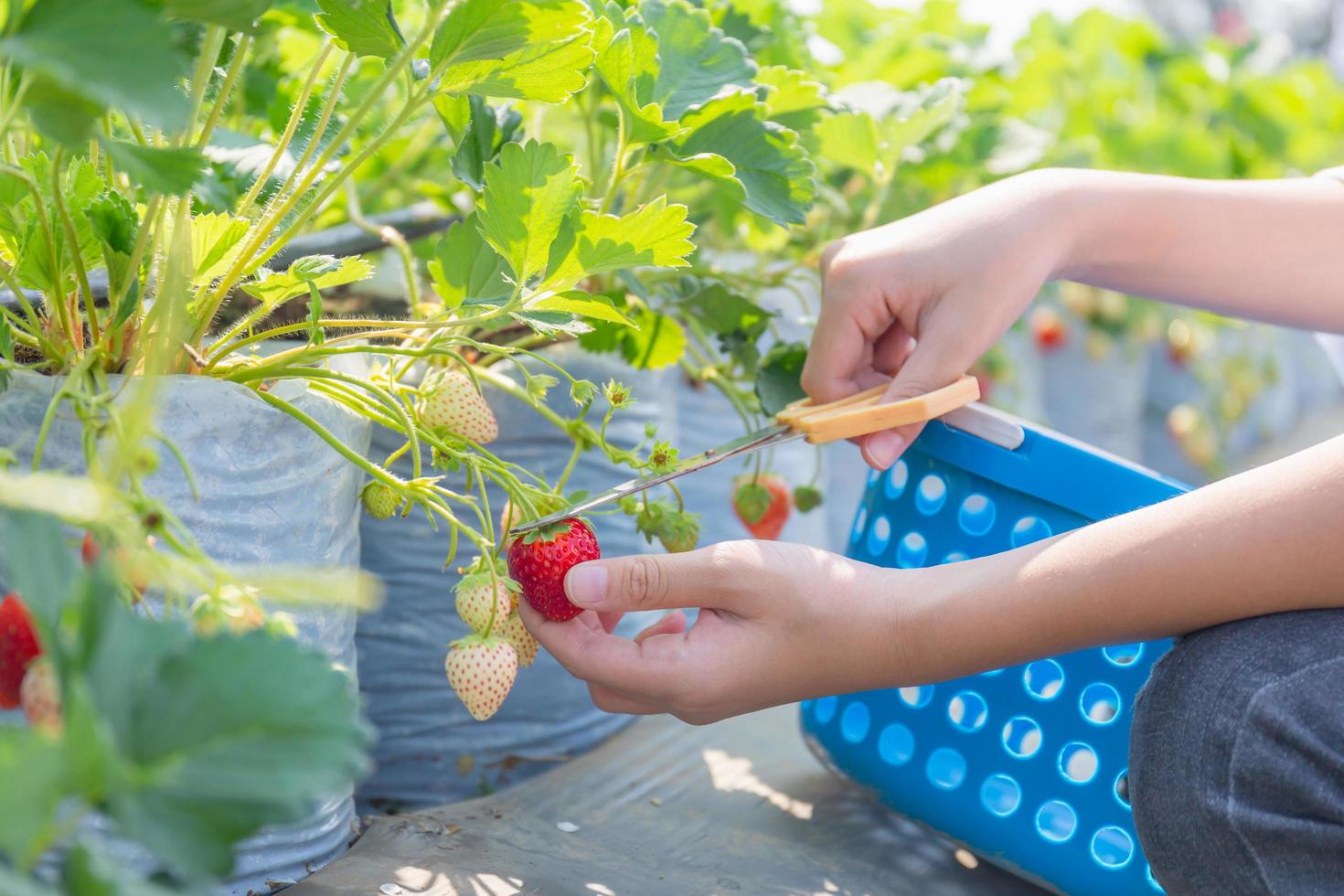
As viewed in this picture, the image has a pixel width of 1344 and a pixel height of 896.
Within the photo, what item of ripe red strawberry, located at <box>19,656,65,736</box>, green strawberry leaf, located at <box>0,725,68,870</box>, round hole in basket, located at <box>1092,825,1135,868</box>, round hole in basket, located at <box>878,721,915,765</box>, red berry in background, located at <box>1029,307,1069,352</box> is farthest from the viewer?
red berry in background, located at <box>1029,307,1069,352</box>

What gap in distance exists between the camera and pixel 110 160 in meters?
0.59

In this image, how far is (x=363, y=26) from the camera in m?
0.55

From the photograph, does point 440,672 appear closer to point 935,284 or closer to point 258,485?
point 258,485

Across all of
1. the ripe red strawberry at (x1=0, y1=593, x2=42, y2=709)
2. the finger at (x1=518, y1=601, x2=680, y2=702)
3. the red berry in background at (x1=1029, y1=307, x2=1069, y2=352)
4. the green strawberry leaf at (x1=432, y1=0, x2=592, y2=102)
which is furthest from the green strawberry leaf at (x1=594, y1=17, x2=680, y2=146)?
the red berry in background at (x1=1029, y1=307, x2=1069, y2=352)

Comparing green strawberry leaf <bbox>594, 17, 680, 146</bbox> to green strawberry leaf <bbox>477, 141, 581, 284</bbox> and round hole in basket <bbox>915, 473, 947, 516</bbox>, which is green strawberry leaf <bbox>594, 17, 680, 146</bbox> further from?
round hole in basket <bbox>915, 473, 947, 516</bbox>

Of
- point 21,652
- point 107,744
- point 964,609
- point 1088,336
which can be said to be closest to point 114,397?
point 21,652

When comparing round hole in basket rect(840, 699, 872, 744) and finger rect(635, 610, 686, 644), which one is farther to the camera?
round hole in basket rect(840, 699, 872, 744)

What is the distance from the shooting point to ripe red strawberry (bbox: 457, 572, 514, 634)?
0.58m

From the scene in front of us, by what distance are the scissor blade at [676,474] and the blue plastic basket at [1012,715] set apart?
145 mm

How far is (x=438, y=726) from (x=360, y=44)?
0.50m

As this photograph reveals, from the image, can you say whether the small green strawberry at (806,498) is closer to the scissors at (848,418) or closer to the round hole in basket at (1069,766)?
the scissors at (848,418)

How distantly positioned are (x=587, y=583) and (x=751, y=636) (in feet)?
0.32

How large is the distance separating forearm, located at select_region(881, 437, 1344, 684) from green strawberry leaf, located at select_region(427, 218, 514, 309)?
0.92 feet

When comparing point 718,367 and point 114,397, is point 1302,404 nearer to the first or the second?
point 718,367
